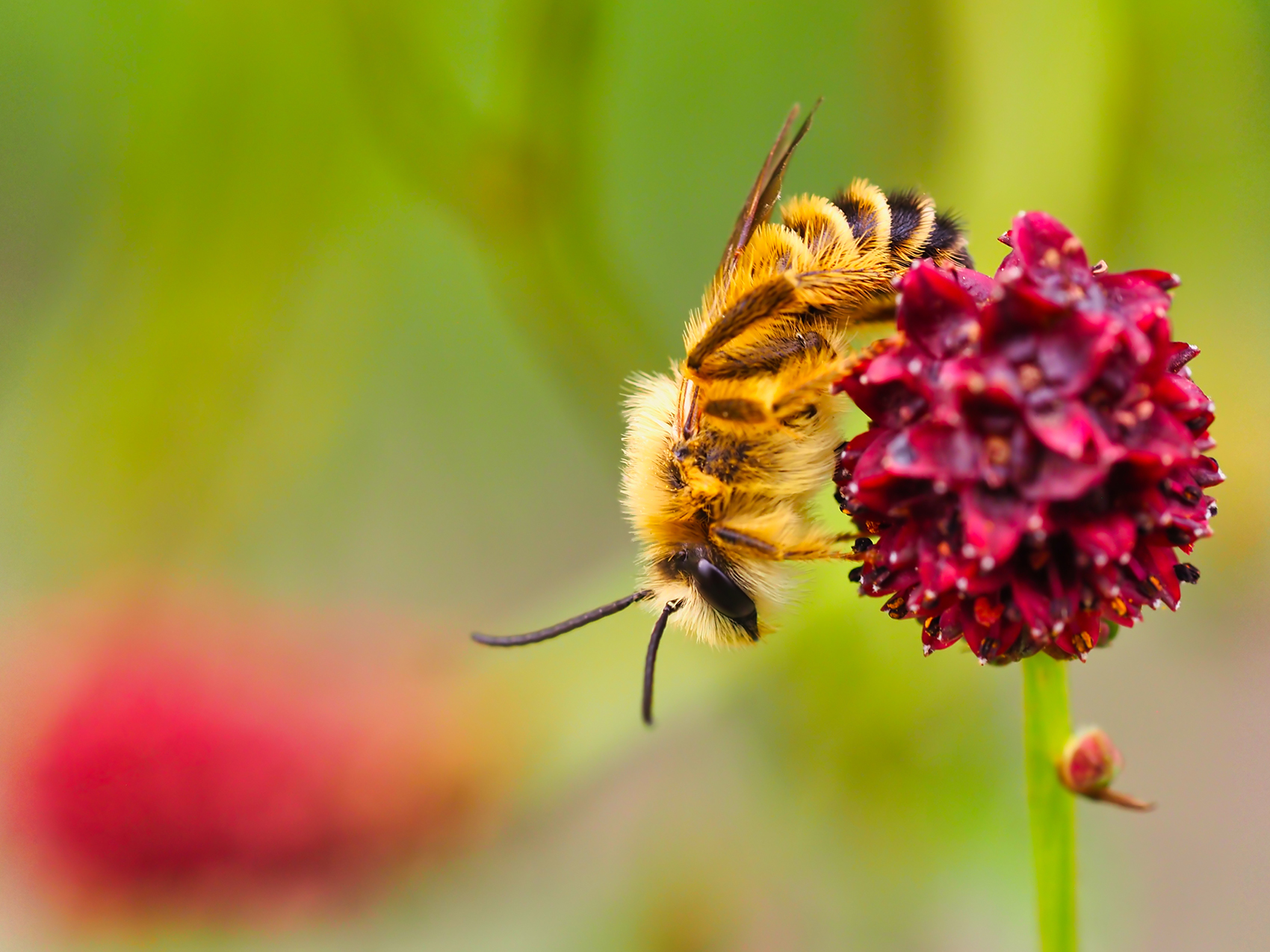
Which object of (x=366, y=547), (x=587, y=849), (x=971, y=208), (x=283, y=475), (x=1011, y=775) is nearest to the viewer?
(x=971, y=208)

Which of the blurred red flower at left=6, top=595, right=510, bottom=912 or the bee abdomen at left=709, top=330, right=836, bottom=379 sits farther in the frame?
the blurred red flower at left=6, top=595, right=510, bottom=912

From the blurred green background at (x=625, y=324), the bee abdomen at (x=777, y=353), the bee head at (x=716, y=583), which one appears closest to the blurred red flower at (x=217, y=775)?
the blurred green background at (x=625, y=324)

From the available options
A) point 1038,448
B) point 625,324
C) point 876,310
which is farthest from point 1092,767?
point 625,324

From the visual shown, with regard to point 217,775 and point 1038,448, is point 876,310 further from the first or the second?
A: point 217,775

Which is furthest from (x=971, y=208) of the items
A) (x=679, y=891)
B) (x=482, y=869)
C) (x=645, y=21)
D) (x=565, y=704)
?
(x=482, y=869)

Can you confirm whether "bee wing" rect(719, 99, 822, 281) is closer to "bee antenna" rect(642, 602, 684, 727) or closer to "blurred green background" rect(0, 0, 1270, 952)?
"bee antenna" rect(642, 602, 684, 727)

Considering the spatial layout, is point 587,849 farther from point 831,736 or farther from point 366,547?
point 366,547

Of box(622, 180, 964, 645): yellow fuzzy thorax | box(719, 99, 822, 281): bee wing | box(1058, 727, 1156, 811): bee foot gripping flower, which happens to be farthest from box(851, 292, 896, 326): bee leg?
box(1058, 727, 1156, 811): bee foot gripping flower
